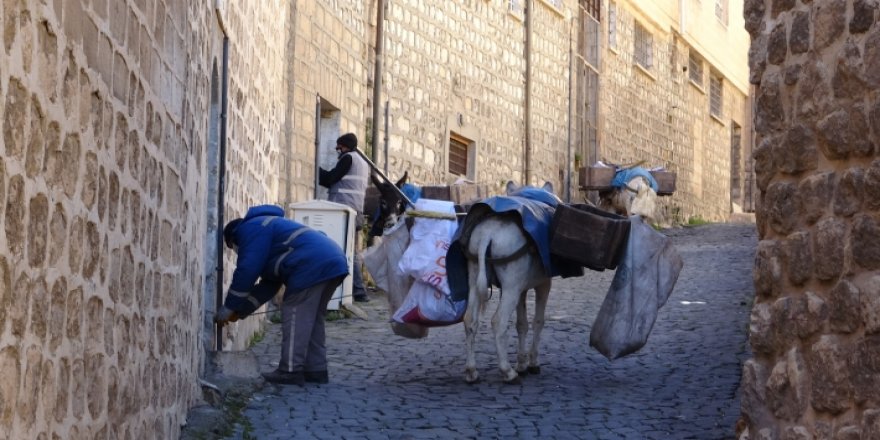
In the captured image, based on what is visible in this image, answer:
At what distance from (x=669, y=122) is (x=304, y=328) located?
67.2 ft

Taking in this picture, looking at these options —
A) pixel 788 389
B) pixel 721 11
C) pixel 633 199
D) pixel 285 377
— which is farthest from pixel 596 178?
pixel 721 11

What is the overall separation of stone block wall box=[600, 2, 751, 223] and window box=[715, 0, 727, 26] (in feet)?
4.65

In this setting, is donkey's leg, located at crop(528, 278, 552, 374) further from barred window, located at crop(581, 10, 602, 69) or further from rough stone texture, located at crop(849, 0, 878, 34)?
barred window, located at crop(581, 10, 602, 69)

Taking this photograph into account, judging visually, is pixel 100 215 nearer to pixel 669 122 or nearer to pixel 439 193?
pixel 439 193

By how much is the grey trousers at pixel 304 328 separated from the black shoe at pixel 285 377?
3 cm

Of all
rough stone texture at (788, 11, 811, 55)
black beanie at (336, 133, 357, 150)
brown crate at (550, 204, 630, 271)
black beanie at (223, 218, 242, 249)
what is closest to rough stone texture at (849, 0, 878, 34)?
rough stone texture at (788, 11, 811, 55)

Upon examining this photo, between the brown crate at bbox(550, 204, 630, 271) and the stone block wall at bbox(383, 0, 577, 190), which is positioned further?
the stone block wall at bbox(383, 0, 577, 190)

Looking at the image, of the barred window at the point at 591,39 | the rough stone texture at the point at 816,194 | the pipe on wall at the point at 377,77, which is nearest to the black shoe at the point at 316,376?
the rough stone texture at the point at 816,194

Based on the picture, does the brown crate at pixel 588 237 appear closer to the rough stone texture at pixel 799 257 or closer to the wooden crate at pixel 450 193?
the rough stone texture at pixel 799 257

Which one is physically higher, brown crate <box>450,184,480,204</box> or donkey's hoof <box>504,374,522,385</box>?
brown crate <box>450,184,480,204</box>

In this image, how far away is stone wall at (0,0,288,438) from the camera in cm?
319

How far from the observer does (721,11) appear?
32.8m

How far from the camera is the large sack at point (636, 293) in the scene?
8766 millimetres

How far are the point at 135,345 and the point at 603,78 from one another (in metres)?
19.8
